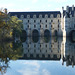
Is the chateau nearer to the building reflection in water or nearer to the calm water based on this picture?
the building reflection in water

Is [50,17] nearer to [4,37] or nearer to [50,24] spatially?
[50,24]

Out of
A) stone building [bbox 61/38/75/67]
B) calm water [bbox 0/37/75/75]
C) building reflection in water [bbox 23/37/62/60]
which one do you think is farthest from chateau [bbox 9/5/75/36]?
calm water [bbox 0/37/75/75]

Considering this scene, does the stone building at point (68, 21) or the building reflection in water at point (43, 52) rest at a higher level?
the stone building at point (68, 21)

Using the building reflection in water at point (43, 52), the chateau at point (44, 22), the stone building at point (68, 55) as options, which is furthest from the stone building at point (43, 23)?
the stone building at point (68, 55)

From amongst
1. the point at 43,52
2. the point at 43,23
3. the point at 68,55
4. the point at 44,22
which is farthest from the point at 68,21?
the point at 68,55

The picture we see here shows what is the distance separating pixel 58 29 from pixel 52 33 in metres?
3.18

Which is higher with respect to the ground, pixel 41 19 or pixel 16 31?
pixel 41 19

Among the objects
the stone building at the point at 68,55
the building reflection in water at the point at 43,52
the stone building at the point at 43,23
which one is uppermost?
the stone building at the point at 43,23

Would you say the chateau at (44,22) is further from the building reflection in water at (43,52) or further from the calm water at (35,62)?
the calm water at (35,62)

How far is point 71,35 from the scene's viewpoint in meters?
71.2

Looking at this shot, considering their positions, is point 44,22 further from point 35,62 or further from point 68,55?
point 35,62

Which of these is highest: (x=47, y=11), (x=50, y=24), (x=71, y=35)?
(x=47, y=11)

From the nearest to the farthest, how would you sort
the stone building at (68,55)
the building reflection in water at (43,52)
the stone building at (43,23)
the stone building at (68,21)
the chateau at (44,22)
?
the stone building at (68,55) < the building reflection in water at (43,52) < the stone building at (68,21) < the chateau at (44,22) < the stone building at (43,23)

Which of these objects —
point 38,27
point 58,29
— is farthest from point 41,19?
point 58,29
